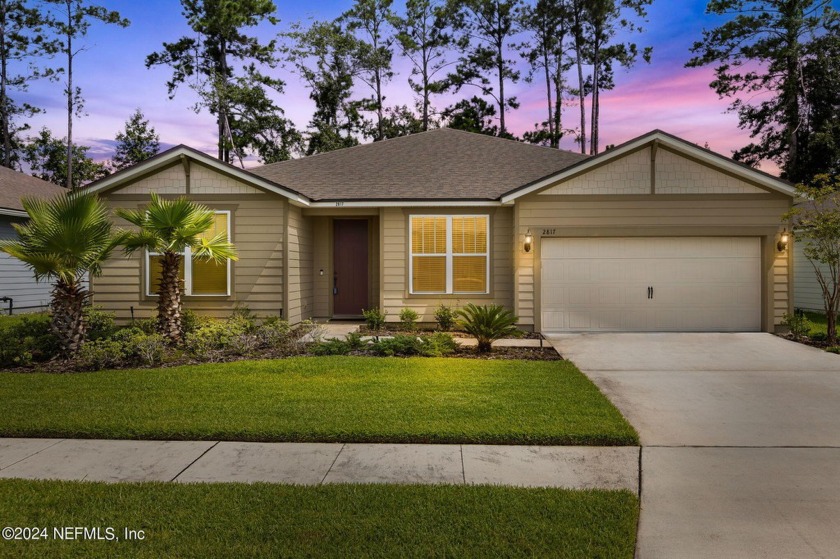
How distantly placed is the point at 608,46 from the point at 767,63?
768 centimetres

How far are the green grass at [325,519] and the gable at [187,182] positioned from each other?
833 centimetres

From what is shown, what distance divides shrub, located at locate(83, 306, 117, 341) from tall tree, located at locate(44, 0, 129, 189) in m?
22.3

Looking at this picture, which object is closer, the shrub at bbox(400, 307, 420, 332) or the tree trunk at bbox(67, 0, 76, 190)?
the shrub at bbox(400, 307, 420, 332)

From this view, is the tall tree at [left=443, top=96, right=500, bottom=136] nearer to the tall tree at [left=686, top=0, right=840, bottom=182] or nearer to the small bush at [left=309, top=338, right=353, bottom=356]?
the tall tree at [left=686, top=0, right=840, bottom=182]

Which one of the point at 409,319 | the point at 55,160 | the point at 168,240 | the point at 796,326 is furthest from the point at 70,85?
the point at 796,326

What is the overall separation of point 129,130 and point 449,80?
20866mm

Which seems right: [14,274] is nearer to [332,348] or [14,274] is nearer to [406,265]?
[406,265]

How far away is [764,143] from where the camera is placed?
23797 mm

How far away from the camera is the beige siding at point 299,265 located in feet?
37.0

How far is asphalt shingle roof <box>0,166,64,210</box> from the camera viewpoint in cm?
1514

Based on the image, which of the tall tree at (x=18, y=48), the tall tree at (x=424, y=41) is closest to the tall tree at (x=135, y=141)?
the tall tree at (x=18, y=48)

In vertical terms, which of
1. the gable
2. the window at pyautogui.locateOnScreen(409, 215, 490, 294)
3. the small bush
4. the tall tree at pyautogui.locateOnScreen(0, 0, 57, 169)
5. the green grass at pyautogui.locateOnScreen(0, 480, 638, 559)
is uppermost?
the tall tree at pyautogui.locateOnScreen(0, 0, 57, 169)

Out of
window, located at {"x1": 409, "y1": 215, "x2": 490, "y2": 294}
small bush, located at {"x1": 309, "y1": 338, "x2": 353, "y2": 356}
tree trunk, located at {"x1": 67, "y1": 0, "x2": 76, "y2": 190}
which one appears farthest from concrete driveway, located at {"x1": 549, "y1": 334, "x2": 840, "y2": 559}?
tree trunk, located at {"x1": 67, "y1": 0, "x2": 76, "y2": 190}

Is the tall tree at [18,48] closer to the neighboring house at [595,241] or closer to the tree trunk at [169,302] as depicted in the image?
the neighboring house at [595,241]
